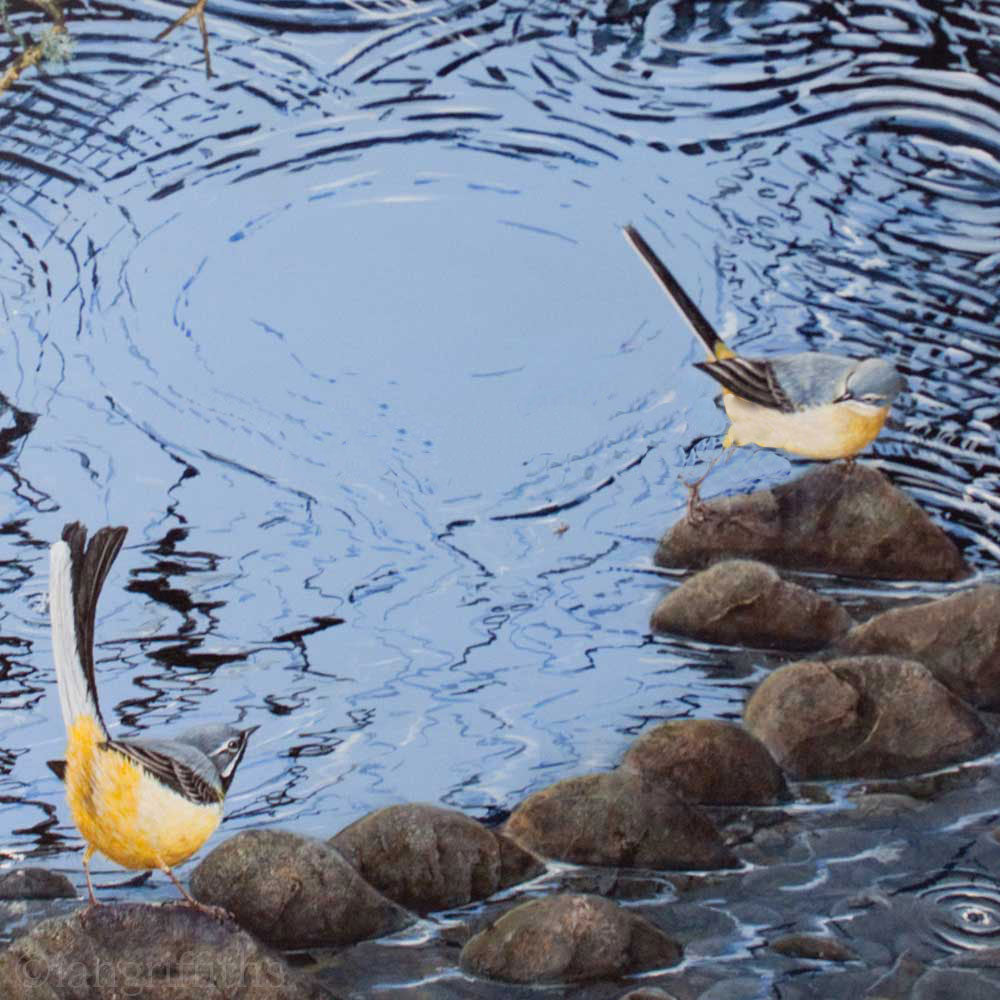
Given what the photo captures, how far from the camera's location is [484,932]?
11.1 ft

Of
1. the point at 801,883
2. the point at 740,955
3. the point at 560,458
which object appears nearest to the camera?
the point at 740,955

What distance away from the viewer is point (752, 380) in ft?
14.2

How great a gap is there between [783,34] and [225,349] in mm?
1526

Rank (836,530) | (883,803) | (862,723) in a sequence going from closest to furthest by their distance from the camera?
(883,803)
(862,723)
(836,530)

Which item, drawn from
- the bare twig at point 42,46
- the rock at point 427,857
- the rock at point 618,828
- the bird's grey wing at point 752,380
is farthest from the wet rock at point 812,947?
the bare twig at point 42,46

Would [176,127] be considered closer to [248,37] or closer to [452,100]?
[248,37]

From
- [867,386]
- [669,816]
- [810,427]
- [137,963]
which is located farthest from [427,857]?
[867,386]

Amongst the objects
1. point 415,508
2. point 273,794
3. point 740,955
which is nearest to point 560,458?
point 415,508

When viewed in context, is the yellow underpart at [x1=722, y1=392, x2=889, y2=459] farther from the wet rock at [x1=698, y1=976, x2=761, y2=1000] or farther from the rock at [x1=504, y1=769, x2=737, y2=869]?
the wet rock at [x1=698, y1=976, x2=761, y2=1000]

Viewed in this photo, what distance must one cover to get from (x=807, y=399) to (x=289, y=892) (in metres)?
1.60

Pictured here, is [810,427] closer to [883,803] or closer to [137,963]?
[883,803]

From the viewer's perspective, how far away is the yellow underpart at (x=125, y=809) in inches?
120

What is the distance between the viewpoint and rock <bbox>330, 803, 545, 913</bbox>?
3.55 metres

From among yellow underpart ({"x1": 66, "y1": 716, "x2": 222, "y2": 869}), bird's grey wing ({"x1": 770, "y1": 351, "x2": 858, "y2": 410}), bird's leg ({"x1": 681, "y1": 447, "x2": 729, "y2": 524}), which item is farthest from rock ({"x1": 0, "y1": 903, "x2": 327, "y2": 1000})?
bird's grey wing ({"x1": 770, "y1": 351, "x2": 858, "y2": 410})
